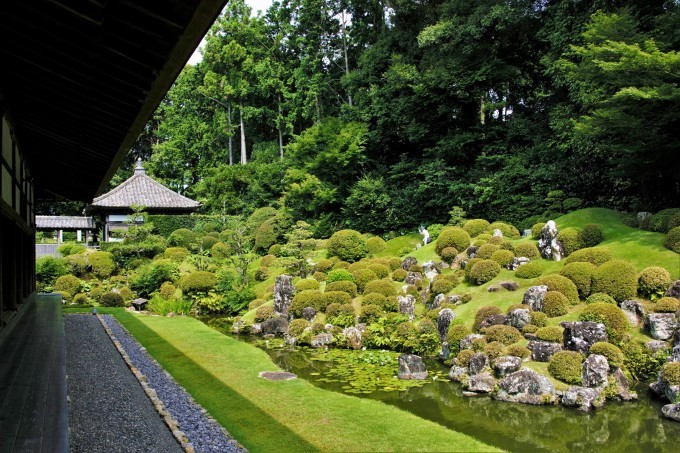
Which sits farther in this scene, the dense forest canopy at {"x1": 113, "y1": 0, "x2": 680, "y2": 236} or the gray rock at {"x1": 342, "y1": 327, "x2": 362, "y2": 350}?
the dense forest canopy at {"x1": 113, "y1": 0, "x2": 680, "y2": 236}

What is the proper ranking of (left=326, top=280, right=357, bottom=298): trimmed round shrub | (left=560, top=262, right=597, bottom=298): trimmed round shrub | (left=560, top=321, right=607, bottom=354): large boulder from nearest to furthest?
(left=560, top=321, right=607, bottom=354): large boulder, (left=560, top=262, right=597, bottom=298): trimmed round shrub, (left=326, top=280, right=357, bottom=298): trimmed round shrub

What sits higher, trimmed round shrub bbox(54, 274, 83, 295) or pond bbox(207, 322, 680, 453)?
trimmed round shrub bbox(54, 274, 83, 295)

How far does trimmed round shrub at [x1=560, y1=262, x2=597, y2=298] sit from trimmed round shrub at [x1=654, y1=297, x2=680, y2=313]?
66.6 inches

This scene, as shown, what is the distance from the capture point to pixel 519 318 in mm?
12508

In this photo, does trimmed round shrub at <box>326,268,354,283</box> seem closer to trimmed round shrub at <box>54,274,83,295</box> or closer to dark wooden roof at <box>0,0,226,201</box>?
dark wooden roof at <box>0,0,226,201</box>

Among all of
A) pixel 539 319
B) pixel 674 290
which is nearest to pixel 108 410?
pixel 539 319

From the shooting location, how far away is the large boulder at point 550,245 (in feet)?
50.6

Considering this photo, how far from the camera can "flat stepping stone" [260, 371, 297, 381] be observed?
10531mm

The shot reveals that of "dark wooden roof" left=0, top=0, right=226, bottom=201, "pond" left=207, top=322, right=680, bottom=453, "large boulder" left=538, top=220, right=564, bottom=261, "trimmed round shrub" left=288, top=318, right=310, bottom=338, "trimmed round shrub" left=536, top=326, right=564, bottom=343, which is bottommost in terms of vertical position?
"pond" left=207, top=322, right=680, bottom=453

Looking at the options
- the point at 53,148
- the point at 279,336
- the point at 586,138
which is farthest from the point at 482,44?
the point at 53,148

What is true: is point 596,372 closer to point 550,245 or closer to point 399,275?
point 550,245

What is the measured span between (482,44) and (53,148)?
20.4m

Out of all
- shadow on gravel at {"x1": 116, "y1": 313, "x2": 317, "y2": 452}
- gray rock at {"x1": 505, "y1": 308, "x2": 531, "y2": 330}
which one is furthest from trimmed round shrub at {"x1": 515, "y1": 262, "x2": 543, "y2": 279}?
shadow on gravel at {"x1": 116, "y1": 313, "x2": 317, "y2": 452}

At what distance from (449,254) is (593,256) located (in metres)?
5.30
